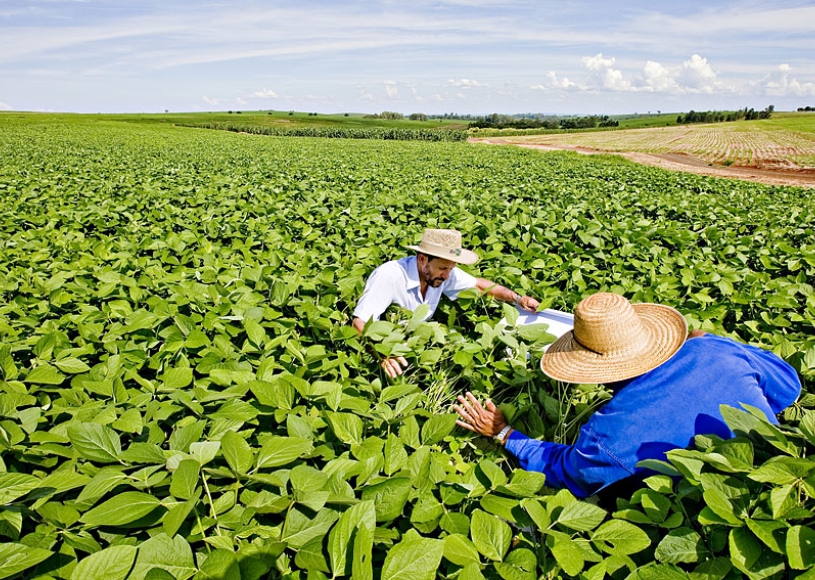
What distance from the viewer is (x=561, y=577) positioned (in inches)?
46.8

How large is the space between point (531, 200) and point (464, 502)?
26.3ft

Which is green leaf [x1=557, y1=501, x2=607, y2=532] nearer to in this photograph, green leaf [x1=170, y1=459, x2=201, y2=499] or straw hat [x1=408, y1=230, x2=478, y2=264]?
green leaf [x1=170, y1=459, x2=201, y2=499]

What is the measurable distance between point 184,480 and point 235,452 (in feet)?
0.45

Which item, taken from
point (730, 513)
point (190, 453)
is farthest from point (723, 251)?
point (190, 453)

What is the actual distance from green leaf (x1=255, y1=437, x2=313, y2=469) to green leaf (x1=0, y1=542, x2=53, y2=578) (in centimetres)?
48

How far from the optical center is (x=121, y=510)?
1104mm

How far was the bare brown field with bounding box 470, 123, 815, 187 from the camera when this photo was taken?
28.6 m

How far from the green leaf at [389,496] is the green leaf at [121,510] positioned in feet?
1.72

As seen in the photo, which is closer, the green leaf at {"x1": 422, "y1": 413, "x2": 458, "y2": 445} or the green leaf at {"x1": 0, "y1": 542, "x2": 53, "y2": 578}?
the green leaf at {"x1": 0, "y1": 542, "x2": 53, "y2": 578}

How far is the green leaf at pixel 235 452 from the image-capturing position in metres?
1.23

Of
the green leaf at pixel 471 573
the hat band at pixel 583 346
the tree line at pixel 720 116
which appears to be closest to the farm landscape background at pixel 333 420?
the green leaf at pixel 471 573

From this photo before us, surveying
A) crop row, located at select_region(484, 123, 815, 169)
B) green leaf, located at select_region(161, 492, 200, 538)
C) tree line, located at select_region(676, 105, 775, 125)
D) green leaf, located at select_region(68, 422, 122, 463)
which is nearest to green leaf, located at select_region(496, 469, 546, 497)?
green leaf, located at select_region(161, 492, 200, 538)

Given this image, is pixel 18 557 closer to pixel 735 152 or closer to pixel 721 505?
pixel 721 505

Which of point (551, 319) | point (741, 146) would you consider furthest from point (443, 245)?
point (741, 146)
